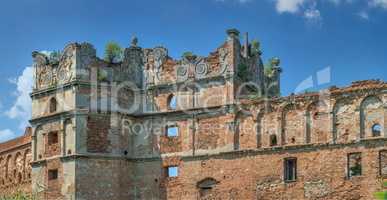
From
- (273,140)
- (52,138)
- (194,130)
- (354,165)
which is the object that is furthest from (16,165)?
(354,165)

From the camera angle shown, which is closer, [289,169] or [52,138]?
[289,169]

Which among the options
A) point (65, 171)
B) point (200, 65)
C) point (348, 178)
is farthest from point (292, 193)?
point (65, 171)

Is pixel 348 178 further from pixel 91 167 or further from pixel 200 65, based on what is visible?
pixel 91 167

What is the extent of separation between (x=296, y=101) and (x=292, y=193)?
3758 millimetres

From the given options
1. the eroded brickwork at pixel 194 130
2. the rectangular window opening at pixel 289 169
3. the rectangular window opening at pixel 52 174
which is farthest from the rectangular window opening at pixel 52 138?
the rectangular window opening at pixel 289 169

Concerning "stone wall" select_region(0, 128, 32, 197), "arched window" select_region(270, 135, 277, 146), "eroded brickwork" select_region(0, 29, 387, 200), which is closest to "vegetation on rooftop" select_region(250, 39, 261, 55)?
"eroded brickwork" select_region(0, 29, 387, 200)

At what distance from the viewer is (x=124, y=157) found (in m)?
31.5

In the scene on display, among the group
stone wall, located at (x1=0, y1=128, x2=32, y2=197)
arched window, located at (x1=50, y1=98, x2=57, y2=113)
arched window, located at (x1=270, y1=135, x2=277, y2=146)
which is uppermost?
arched window, located at (x1=50, y1=98, x2=57, y2=113)

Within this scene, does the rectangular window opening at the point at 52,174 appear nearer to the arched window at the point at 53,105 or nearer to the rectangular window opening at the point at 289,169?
the arched window at the point at 53,105

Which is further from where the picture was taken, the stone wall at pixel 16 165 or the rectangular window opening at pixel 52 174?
the stone wall at pixel 16 165

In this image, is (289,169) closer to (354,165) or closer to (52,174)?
(354,165)

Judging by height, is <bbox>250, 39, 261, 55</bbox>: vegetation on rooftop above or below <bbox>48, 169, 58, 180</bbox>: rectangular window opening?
above

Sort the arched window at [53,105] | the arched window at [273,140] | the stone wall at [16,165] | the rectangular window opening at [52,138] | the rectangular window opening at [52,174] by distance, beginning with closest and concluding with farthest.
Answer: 1. the arched window at [273,140]
2. the rectangular window opening at [52,174]
3. the rectangular window opening at [52,138]
4. the arched window at [53,105]
5. the stone wall at [16,165]

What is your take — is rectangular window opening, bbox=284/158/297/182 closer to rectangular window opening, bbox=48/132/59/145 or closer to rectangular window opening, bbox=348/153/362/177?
rectangular window opening, bbox=348/153/362/177
